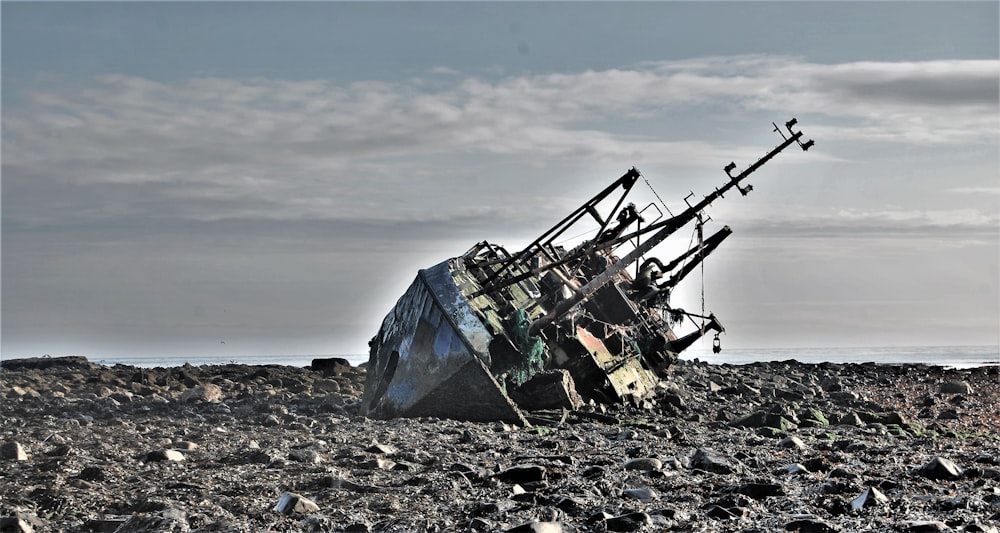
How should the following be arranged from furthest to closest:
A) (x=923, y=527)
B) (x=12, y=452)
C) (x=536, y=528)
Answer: (x=12, y=452)
(x=923, y=527)
(x=536, y=528)

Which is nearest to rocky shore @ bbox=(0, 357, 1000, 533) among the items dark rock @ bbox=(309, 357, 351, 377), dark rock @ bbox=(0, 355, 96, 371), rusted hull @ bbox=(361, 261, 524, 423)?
rusted hull @ bbox=(361, 261, 524, 423)

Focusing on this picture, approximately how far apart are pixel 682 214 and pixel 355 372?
594 inches

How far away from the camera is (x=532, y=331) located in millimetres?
15977

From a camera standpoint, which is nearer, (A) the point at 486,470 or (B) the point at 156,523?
(B) the point at 156,523

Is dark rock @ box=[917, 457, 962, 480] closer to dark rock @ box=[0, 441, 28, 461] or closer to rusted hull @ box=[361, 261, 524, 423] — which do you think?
rusted hull @ box=[361, 261, 524, 423]

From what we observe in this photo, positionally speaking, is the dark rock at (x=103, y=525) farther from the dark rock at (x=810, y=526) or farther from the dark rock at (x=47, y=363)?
the dark rock at (x=47, y=363)

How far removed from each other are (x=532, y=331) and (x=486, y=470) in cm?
553

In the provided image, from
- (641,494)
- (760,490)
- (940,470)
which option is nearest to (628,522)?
(641,494)

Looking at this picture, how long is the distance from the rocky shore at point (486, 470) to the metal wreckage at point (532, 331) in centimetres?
43

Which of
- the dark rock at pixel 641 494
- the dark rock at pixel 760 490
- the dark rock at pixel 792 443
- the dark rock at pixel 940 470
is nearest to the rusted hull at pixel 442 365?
the dark rock at pixel 792 443

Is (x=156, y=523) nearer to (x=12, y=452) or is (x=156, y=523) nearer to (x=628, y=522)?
(x=628, y=522)

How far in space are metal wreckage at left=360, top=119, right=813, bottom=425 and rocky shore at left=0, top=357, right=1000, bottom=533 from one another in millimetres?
427

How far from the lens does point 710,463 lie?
431 inches

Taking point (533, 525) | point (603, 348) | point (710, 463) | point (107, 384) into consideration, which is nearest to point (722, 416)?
point (603, 348)
